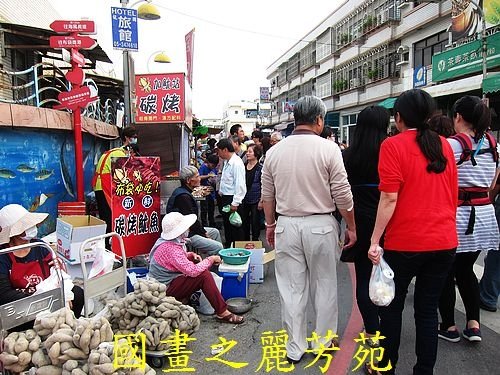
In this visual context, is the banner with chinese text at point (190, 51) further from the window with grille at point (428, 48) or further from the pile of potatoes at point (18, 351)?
the window with grille at point (428, 48)

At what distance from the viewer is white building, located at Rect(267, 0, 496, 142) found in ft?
64.4

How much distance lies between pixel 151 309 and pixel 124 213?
2.20m

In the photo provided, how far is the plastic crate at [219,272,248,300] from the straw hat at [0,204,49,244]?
6.30 feet

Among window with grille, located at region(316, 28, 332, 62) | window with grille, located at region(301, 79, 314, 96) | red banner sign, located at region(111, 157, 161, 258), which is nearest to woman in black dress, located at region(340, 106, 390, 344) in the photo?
red banner sign, located at region(111, 157, 161, 258)

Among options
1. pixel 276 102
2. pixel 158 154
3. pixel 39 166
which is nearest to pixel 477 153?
pixel 39 166

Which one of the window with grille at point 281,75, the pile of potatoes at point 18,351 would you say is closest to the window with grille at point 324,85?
the window with grille at point 281,75

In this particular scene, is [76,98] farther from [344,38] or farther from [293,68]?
[293,68]

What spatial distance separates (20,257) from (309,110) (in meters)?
2.39

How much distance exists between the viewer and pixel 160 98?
6.62m

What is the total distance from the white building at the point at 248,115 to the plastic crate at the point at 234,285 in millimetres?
27979

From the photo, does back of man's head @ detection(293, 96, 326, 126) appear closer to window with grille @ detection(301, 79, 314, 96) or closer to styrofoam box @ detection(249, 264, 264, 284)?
styrofoam box @ detection(249, 264, 264, 284)

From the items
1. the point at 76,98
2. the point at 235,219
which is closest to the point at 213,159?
the point at 235,219

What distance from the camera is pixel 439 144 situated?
2.52 metres

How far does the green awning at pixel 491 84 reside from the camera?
13.0 m
